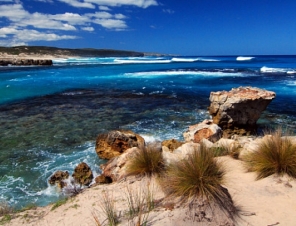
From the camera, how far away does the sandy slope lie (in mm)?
4113

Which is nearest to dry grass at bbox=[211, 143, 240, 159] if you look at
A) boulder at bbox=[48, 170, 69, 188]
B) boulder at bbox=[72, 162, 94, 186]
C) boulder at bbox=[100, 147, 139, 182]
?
boulder at bbox=[100, 147, 139, 182]

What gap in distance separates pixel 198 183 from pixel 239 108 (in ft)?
24.1

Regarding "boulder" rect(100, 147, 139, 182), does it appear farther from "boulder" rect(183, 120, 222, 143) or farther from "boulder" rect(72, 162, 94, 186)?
"boulder" rect(183, 120, 222, 143)

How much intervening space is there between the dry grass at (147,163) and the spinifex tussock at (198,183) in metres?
1.00

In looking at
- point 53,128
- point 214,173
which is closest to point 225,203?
point 214,173

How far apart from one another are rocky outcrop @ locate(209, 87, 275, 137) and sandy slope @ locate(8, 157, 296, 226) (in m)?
5.25

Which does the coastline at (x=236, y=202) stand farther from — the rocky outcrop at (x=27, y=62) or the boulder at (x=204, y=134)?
the rocky outcrop at (x=27, y=62)

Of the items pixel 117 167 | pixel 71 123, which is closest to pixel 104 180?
pixel 117 167

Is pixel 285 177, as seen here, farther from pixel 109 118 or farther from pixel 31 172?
pixel 109 118

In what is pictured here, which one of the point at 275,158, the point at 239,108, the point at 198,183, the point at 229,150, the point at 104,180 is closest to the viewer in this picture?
the point at 198,183

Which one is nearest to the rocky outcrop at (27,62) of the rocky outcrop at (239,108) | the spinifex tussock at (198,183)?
the rocky outcrop at (239,108)

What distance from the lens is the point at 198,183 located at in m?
4.19

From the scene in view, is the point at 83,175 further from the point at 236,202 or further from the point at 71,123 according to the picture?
the point at 71,123

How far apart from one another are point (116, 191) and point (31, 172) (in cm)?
425
